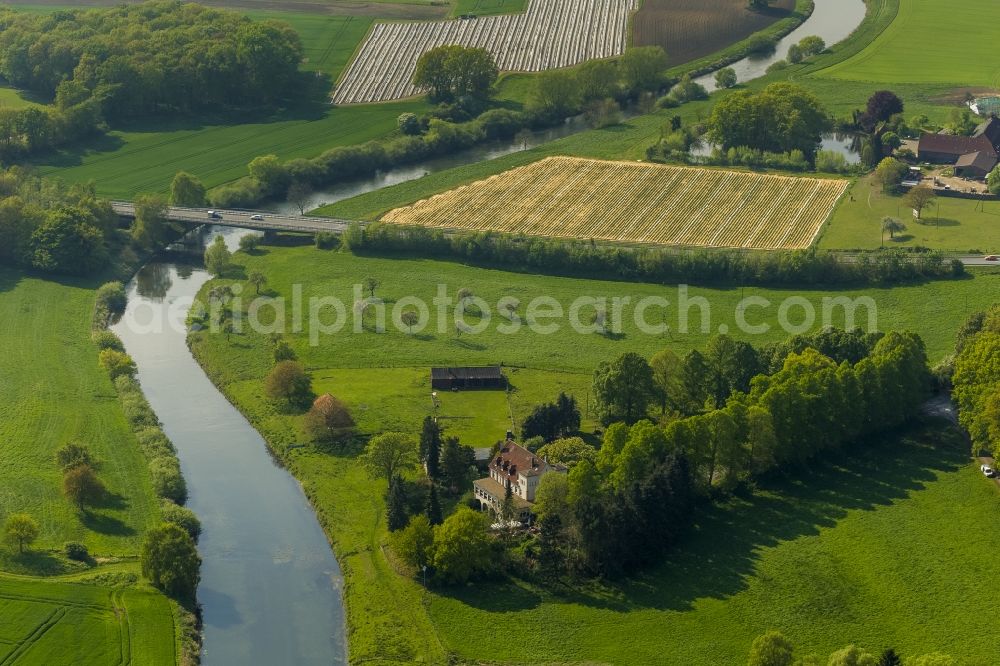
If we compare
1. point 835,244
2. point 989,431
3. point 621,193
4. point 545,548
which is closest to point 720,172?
Answer: point 621,193

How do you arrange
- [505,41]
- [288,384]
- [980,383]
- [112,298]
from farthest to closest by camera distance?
[505,41] < [112,298] < [288,384] < [980,383]

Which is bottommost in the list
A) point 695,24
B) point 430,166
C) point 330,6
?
point 430,166

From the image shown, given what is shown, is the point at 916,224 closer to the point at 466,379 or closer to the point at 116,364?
the point at 466,379

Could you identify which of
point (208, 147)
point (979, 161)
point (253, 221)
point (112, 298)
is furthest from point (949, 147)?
point (112, 298)

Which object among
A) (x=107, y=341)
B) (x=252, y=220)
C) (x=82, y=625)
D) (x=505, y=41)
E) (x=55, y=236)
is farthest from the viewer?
(x=505, y=41)

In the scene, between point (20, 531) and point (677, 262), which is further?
point (677, 262)

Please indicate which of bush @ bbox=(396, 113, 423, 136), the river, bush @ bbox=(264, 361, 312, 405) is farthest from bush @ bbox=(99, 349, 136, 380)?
bush @ bbox=(396, 113, 423, 136)

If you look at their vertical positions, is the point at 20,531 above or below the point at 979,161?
below
